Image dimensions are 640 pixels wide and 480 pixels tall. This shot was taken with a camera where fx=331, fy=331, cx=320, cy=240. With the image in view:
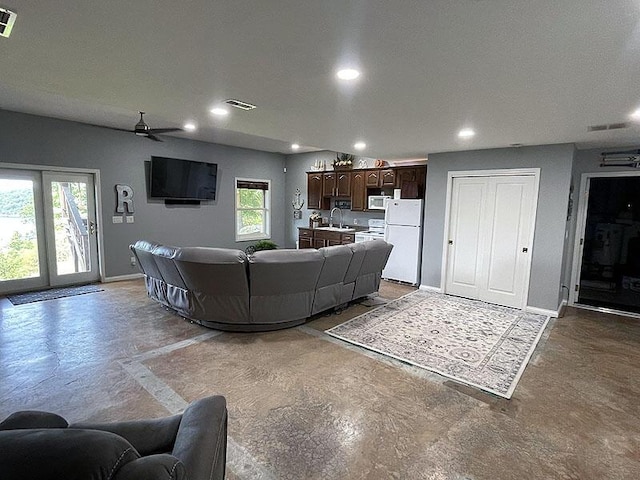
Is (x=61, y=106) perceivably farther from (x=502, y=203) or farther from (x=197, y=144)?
(x=502, y=203)

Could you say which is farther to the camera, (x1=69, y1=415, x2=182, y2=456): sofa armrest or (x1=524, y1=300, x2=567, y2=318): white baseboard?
(x1=524, y1=300, x2=567, y2=318): white baseboard

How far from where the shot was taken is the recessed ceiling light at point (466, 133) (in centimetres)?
392

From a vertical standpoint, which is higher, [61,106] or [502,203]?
[61,106]

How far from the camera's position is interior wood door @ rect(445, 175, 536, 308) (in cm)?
499

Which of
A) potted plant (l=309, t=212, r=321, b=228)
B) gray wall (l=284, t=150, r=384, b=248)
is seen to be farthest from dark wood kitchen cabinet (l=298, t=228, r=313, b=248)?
gray wall (l=284, t=150, r=384, b=248)

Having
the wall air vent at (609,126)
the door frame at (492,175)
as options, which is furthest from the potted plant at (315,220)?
the wall air vent at (609,126)

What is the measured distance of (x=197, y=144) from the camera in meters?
7.01

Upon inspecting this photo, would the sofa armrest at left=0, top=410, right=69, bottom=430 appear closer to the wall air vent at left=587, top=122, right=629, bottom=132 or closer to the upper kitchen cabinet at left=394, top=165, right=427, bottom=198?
the wall air vent at left=587, top=122, right=629, bottom=132

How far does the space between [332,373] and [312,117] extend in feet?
8.60

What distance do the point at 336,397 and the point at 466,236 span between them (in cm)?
397

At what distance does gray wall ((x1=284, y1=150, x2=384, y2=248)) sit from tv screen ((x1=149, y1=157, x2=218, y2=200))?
2177 millimetres

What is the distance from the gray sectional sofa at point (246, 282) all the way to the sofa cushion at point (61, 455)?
9.17 ft

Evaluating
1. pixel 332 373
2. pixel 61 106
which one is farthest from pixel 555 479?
pixel 61 106

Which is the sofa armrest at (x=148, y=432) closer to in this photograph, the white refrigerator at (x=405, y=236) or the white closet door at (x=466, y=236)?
the white closet door at (x=466, y=236)
